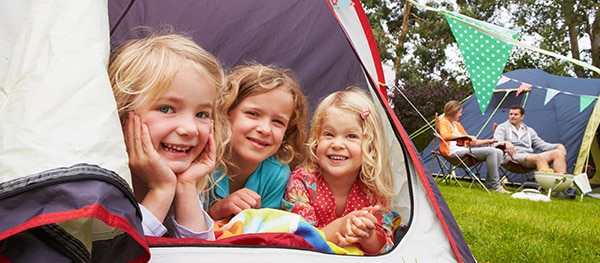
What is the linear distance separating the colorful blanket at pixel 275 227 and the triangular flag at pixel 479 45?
120 centimetres

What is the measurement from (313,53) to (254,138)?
64 centimetres

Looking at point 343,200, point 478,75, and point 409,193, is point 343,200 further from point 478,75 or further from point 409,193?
point 478,75

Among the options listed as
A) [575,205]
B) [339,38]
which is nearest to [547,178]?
[575,205]

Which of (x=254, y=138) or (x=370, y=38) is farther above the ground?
(x=370, y=38)

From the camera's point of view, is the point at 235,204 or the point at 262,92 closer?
the point at 235,204

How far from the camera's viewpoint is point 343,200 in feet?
5.88

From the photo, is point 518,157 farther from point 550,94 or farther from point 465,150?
point 550,94

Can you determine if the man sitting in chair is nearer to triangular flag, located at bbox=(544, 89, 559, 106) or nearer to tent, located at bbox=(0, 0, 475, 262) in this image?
triangular flag, located at bbox=(544, 89, 559, 106)

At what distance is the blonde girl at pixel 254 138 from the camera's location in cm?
161

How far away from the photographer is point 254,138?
164cm

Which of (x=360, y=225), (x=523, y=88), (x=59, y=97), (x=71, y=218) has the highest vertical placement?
(x=59, y=97)

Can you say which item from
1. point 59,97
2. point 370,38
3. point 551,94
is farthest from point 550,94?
point 59,97

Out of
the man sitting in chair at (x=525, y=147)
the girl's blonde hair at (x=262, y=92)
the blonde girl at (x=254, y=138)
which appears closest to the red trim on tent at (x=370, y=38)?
the girl's blonde hair at (x=262, y=92)

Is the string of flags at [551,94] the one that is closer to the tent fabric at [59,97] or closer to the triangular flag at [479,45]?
the triangular flag at [479,45]
